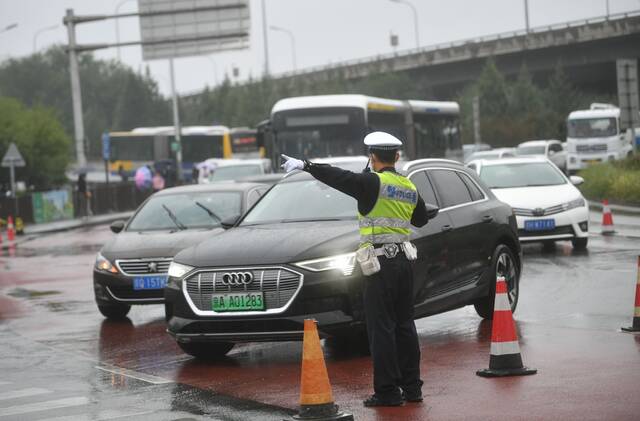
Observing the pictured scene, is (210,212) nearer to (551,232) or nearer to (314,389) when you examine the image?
(551,232)

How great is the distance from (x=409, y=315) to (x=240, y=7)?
35992 millimetres

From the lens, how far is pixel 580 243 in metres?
21.3

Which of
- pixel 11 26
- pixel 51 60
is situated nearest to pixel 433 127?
pixel 11 26

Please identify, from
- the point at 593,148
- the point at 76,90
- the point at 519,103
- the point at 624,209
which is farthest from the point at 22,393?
the point at 519,103

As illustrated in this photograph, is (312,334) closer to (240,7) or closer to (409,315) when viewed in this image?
(409,315)

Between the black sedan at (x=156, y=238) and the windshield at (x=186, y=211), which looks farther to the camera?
the windshield at (x=186, y=211)

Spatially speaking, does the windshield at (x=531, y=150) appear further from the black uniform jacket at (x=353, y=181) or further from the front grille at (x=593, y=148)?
the black uniform jacket at (x=353, y=181)

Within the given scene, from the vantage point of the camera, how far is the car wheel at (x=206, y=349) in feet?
37.3

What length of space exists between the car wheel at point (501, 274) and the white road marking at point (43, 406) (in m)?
4.55

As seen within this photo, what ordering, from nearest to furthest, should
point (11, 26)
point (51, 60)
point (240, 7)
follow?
point (240, 7) < point (11, 26) < point (51, 60)

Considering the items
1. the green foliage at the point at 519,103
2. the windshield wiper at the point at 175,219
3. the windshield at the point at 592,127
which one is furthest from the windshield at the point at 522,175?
the green foliage at the point at 519,103

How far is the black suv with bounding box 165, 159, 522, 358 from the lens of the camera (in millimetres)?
10484

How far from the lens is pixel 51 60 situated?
488ft

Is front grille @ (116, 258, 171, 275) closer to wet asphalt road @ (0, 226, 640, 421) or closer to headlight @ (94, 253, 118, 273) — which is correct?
headlight @ (94, 253, 118, 273)
